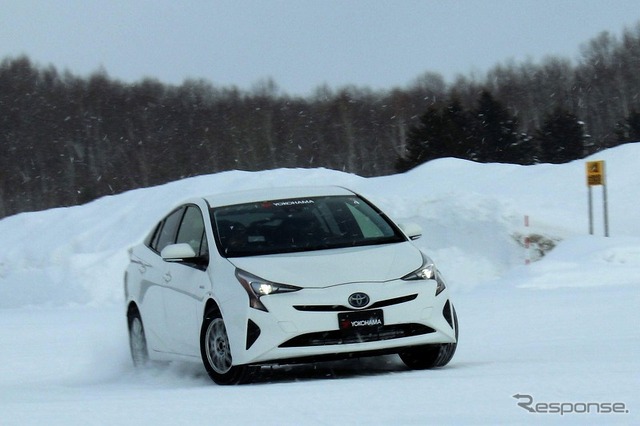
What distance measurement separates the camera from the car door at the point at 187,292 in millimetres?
8359

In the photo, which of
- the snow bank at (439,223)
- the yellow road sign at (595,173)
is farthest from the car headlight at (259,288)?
the yellow road sign at (595,173)

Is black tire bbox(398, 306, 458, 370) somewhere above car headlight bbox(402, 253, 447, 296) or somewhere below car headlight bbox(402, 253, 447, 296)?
below

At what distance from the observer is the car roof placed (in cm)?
920

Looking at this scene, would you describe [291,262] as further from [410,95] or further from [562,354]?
[410,95]

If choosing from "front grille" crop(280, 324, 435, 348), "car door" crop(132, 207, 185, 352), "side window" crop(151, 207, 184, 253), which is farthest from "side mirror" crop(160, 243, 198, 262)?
"front grille" crop(280, 324, 435, 348)

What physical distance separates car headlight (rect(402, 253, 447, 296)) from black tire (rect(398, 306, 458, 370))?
0.21 m

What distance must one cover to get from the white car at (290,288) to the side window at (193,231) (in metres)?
0.01

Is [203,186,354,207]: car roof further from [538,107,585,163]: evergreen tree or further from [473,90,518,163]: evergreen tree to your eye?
[538,107,585,163]: evergreen tree

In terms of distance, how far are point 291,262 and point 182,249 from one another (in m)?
0.98

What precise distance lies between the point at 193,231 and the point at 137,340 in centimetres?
136

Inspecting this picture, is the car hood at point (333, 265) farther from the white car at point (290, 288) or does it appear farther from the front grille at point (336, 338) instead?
the front grille at point (336, 338)

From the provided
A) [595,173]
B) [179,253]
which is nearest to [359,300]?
[179,253]

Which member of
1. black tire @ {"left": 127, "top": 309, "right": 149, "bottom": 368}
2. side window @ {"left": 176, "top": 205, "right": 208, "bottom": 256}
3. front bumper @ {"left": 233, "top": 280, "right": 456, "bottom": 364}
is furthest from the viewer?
black tire @ {"left": 127, "top": 309, "right": 149, "bottom": 368}

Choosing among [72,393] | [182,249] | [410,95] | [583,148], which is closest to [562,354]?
[182,249]
